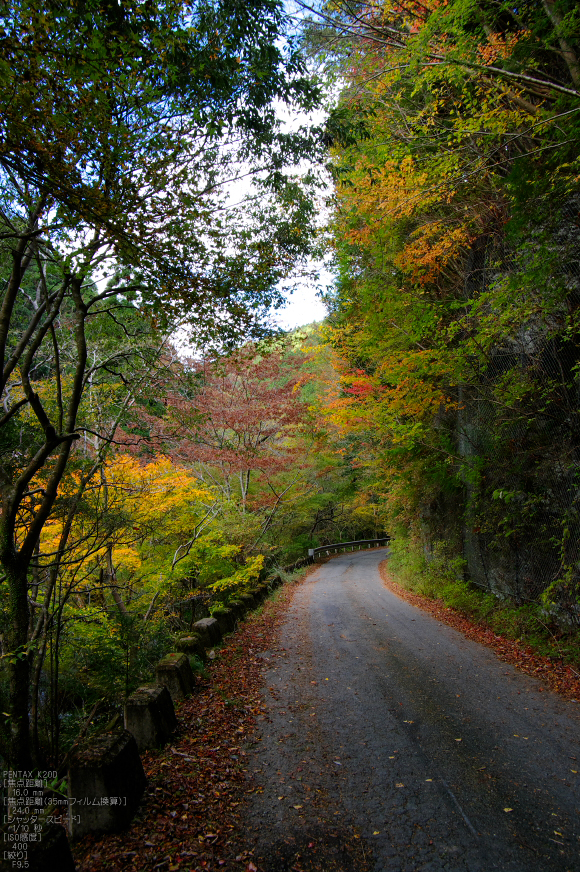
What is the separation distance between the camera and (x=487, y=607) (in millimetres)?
8656

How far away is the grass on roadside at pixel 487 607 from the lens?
628cm

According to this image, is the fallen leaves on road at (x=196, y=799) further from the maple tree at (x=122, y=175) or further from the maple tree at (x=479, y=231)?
the maple tree at (x=479, y=231)

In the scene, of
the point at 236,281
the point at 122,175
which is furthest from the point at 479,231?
the point at 122,175

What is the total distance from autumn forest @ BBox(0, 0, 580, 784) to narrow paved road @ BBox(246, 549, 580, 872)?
6.10 ft

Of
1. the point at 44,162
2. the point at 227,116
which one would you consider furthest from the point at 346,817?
the point at 227,116

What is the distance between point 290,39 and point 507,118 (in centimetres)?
333

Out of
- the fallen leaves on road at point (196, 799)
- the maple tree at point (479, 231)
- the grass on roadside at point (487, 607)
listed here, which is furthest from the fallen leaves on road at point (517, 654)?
the fallen leaves on road at point (196, 799)

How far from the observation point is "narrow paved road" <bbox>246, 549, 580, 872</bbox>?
2698 mm

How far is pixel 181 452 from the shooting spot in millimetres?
12484

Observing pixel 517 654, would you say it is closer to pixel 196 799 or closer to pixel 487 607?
pixel 487 607

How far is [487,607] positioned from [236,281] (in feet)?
26.9

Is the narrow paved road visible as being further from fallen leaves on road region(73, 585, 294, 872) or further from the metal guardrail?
the metal guardrail

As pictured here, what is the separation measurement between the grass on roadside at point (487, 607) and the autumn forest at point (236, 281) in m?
0.06

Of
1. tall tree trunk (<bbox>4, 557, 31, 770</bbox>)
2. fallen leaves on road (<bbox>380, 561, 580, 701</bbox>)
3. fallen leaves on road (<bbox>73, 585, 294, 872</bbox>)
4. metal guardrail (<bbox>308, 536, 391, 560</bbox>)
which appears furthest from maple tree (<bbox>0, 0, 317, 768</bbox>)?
metal guardrail (<bbox>308, 536, 391, 560</bbox>)
